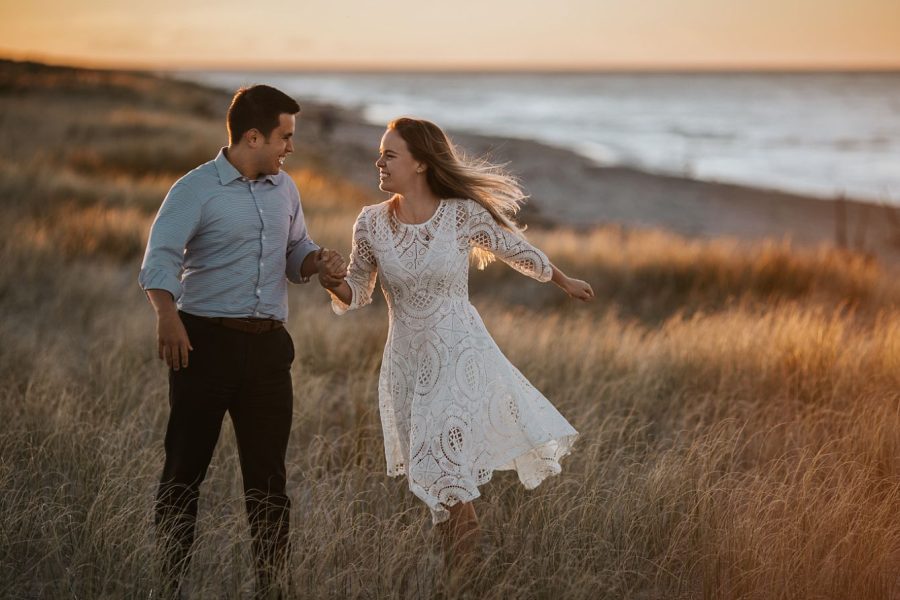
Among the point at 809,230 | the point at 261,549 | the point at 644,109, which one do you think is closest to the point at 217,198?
the point at 261,549

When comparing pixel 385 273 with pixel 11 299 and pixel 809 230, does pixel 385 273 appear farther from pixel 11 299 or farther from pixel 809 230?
pixel 809 230

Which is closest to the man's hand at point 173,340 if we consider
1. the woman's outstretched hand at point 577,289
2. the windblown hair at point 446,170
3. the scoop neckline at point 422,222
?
the scoop neckline at point 422,222

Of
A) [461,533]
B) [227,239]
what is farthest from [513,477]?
[227,239]

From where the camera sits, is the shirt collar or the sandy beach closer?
the shirt collar

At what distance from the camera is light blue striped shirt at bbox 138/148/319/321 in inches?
125

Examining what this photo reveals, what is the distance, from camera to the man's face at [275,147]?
3295 millimetres

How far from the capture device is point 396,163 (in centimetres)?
355

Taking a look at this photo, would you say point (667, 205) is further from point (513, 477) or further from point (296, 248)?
point (296, 248)

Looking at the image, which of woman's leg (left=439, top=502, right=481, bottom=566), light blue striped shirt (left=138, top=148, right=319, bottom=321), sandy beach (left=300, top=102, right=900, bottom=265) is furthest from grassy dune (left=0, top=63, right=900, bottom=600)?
sandy beach (left=300, top=102, right=900, bottom=265)

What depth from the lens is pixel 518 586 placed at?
3.50 meters

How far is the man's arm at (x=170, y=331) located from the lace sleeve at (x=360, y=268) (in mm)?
789

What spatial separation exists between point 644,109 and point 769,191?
51.0m

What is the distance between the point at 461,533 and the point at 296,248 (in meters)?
1.40

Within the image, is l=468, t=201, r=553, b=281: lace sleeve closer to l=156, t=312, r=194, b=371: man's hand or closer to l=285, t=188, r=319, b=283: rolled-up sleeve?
l=285, t=188, r=319, b=283: rolled-up sleeve
